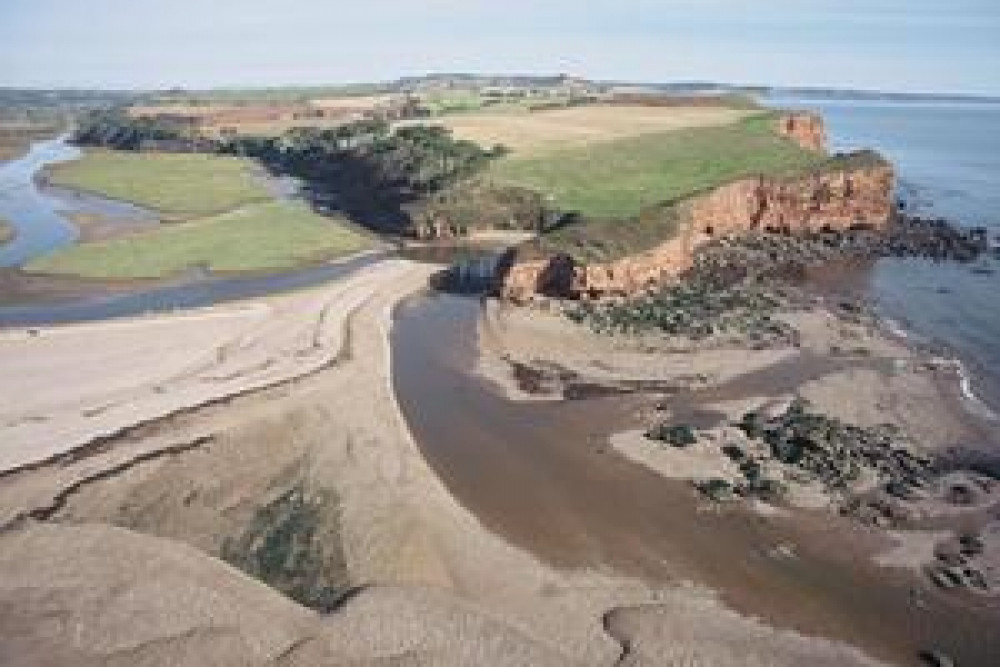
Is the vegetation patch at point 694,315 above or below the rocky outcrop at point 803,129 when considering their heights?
below

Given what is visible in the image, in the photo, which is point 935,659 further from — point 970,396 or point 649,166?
point 649,166

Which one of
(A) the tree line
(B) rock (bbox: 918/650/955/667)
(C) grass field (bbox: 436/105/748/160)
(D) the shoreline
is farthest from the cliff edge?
(B) rock (bbox: 918/650/955/667)

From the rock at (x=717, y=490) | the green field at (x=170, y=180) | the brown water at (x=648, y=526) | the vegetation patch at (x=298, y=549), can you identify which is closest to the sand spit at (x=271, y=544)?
the vegetation patch at (x=298, y=549)

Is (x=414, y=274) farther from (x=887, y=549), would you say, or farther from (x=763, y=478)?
(x=887, y=549)

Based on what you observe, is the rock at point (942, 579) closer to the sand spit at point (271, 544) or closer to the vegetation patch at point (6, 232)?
the sand spit at point (271, 544)

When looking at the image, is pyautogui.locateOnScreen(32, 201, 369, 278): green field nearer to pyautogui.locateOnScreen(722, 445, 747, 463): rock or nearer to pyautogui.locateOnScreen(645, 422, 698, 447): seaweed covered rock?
pyautogui.locateOnScreen(645, 422, 698, 447): seaweed covered rock
